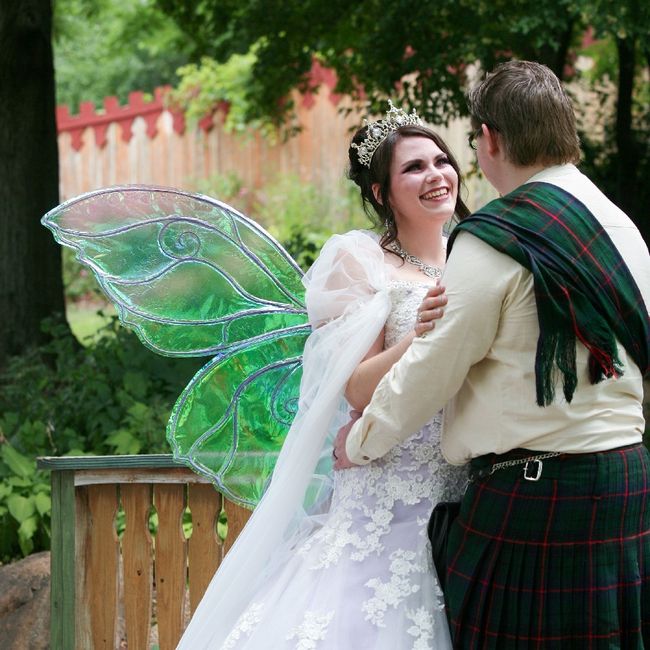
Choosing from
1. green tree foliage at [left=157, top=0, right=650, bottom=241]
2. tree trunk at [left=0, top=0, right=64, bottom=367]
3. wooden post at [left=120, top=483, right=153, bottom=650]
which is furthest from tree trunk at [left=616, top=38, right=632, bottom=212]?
wooden post at [left=120, top=483, right=153, bottom=650]

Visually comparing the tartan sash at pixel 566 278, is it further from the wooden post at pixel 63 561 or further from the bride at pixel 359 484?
the wooden post at pixel 63 561

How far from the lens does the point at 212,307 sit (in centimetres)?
315

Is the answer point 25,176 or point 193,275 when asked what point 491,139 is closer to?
point 193,275

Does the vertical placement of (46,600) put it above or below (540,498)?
below

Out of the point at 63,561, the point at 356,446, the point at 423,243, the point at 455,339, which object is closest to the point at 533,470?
the point at 455,339

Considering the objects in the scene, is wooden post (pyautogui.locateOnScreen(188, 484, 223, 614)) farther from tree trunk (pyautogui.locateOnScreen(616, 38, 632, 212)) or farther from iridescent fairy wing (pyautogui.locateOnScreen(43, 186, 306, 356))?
tree trunk (pyautogui.locateOnScreen(616, 38, 632, 212))

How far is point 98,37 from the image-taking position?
69.5 feet

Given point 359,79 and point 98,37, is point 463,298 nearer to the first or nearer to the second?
point 359,79

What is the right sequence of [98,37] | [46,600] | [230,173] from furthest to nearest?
[98,37] < [230,173] < [46,600]

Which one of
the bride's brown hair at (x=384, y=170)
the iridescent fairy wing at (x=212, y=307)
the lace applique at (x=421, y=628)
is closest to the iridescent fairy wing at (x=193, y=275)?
the iridescent fairy wing at (x=212, y=307)

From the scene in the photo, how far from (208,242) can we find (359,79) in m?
4.43

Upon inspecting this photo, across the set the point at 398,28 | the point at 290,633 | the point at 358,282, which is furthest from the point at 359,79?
the point at 290,633

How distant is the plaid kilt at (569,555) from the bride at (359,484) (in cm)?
26

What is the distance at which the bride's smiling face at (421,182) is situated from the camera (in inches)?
116
